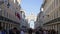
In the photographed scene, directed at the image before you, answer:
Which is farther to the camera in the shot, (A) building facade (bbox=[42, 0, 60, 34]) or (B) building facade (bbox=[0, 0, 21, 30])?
(A) building facade (bbox=[42, 0, 60, 34])

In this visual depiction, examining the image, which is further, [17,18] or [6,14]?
[17,18]

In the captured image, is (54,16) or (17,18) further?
(17,18)

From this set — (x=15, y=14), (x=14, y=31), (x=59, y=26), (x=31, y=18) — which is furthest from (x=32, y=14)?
(x=14, y=31)

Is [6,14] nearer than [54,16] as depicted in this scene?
Yes

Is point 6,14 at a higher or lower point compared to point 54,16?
higher

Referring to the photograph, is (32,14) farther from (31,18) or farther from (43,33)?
(43,33)

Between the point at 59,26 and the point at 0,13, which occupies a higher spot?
the point at 0,13

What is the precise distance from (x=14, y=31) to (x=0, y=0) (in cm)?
689

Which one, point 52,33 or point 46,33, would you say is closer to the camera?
point 52,33

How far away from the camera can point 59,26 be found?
104 feet

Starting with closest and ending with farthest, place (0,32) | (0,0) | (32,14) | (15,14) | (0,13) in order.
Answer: (0,32), (0,0), (0,13), (15,14), (32,14)

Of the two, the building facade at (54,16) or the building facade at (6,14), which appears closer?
the building facade at (6,14)

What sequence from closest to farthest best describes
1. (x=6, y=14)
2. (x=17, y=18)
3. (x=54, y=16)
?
1. (x=6, y=14)
2. (x=54, y=16)
3. (x=17, y=18)

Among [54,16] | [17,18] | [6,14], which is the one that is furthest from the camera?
[17,18]
